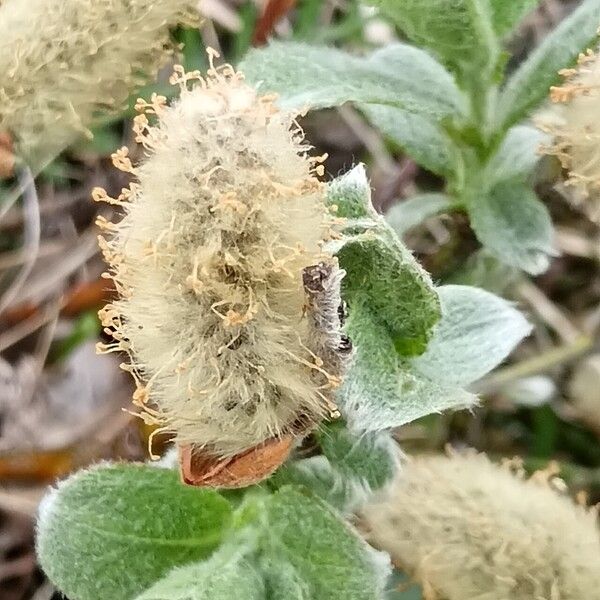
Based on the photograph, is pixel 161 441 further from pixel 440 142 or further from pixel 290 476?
pixel 440 142

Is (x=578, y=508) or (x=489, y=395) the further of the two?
(x=489, y=395)

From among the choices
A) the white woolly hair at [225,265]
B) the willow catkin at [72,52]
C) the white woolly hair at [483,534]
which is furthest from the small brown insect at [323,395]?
the willow catkin at [72,52]

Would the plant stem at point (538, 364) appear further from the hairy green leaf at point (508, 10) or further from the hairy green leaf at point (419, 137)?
the hairy green leaf at point (508, 10)

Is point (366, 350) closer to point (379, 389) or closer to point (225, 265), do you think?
point (379, 389)

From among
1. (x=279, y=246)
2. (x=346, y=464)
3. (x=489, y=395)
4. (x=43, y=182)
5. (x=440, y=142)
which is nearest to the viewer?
(x=279, y=246)

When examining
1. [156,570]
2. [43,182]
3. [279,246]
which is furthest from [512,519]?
[43,182]

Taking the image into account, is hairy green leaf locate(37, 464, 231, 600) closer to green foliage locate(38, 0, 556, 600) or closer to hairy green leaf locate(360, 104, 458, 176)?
green foliage locate(38, 0, 556, 600)

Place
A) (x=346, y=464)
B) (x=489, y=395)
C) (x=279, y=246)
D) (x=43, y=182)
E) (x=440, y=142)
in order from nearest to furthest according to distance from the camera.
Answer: (x=279, y=246)
(x=346, y=464)
(x=440, y=142)
(x=489, y=395)
(x=43, y=182)
